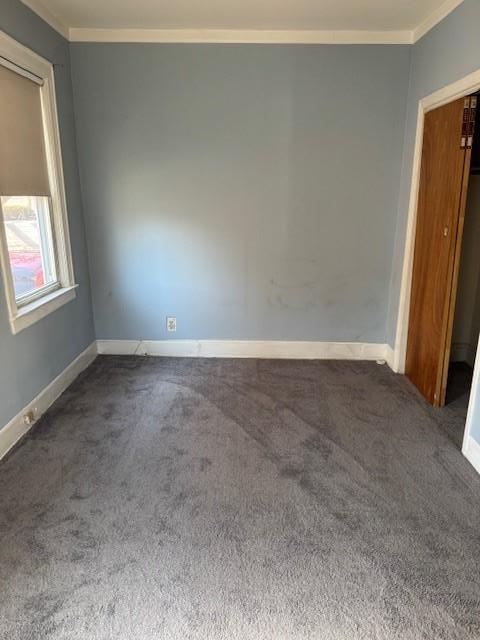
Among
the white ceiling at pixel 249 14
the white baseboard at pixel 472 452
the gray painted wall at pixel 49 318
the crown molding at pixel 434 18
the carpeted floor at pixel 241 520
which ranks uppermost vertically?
the white ceiling at pixel 249 14

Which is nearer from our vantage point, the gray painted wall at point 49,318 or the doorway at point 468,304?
the gray painted wall at point 49,318

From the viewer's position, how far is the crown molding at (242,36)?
3.16 m

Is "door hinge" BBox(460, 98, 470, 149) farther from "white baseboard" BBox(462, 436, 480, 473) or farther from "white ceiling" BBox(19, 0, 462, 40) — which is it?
"white baseboard" BBox(462, 436, 480, 473)

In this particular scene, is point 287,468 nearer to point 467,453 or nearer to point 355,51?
point 467,453

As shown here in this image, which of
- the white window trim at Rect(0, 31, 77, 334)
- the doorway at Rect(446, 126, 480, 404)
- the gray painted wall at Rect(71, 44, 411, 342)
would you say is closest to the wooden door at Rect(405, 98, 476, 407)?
the doorway at Rect(446, 126, 480, 404)

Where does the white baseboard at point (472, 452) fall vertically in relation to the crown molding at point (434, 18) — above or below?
below

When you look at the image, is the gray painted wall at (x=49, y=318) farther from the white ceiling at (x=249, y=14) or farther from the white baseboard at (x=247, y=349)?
the white baseboard at (x=247, y=349)

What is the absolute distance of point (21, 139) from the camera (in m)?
2.64

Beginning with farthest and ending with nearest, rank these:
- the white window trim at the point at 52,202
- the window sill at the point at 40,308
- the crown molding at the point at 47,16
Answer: the crown molding at the point at 47,16 → the window sill at the point at 40,308 → the white window trim at the point at 52,202

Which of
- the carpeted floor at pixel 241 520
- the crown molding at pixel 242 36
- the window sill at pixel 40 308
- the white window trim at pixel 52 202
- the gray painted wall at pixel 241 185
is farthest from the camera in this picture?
the gray painted wall at pixel 241 185

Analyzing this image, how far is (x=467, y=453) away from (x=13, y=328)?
2.62 meters

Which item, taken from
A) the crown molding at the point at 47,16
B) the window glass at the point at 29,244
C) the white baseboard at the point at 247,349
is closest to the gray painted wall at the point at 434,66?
the white baseboard at the point at 247,349

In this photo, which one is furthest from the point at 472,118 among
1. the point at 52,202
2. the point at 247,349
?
the point at 52,202

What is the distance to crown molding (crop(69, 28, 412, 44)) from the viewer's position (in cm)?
316
